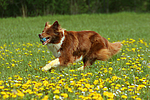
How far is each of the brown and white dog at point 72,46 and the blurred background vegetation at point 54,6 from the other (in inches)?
941

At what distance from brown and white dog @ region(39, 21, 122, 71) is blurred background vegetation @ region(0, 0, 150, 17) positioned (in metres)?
23.9

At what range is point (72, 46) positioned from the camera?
4.90 m

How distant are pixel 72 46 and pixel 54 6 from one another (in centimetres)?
2701

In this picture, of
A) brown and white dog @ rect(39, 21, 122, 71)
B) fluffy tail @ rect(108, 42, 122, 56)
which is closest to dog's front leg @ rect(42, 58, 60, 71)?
brown and white dog @ rect(39, 21, 122, 71)

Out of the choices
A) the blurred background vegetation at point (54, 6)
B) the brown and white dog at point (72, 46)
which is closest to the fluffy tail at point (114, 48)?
the brown and white dog at point (72, 46)

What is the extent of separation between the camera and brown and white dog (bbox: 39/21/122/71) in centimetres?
473

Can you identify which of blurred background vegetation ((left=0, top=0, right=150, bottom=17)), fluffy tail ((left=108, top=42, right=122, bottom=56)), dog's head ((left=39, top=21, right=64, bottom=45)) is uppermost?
blurred background vegetation ((left=0, top=0, right=150, bottom=17))

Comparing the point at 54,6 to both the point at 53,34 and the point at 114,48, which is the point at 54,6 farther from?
the point at 53,34

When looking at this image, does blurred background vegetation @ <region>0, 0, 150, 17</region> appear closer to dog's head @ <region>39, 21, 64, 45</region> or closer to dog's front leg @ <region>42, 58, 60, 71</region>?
dog's head @ <region>39, 21, 64, 45</region>

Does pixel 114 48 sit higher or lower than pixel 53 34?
lower

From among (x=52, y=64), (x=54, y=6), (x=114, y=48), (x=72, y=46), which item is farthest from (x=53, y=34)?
(x=54, y=6)

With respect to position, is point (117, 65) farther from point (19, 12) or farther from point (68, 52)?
point (19, 12)

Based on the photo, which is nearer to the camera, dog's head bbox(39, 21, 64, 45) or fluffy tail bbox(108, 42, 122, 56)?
dog's head bbox(39, 21, 64, 45)

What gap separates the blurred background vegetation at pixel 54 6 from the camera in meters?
28.8
